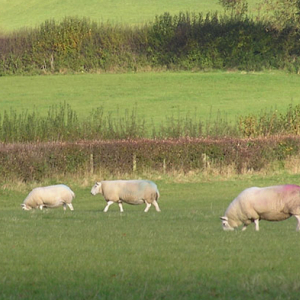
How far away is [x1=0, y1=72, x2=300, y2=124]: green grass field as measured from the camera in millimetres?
53250

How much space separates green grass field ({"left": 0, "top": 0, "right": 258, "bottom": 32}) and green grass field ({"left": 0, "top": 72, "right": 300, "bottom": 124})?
16138 mm

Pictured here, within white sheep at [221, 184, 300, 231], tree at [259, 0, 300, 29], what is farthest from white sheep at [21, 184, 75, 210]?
tree at [259, 0, 300, 29]

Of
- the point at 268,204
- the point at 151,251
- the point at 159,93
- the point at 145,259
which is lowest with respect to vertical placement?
the point at 159,93

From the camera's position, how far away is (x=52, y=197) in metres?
23.8

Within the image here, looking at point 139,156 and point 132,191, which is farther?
point 139,156

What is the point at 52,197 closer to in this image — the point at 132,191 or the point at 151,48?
the point at 132,191

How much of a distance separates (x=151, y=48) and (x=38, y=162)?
34.8m

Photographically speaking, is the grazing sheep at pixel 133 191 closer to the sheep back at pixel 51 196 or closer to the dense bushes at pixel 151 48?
the sheep back at pixel 51 196

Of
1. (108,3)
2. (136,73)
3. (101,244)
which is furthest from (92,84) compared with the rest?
(101,244)

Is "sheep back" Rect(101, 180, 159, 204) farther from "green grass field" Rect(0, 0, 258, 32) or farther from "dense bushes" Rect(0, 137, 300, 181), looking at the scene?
"green grass field" Rect(0, 0, 258, 32)

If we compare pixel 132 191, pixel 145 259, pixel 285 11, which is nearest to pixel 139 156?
pixel 132 191

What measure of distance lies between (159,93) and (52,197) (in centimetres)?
3538

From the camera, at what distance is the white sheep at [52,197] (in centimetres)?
2372

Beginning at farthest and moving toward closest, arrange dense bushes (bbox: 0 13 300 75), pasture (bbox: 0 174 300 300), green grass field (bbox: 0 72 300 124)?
1. dense bushes (bbox: 0 13 300 75)
2. green grass field (bbox: 0 72 300 124)
3. pasture (bbox: 0 174 300 300)
